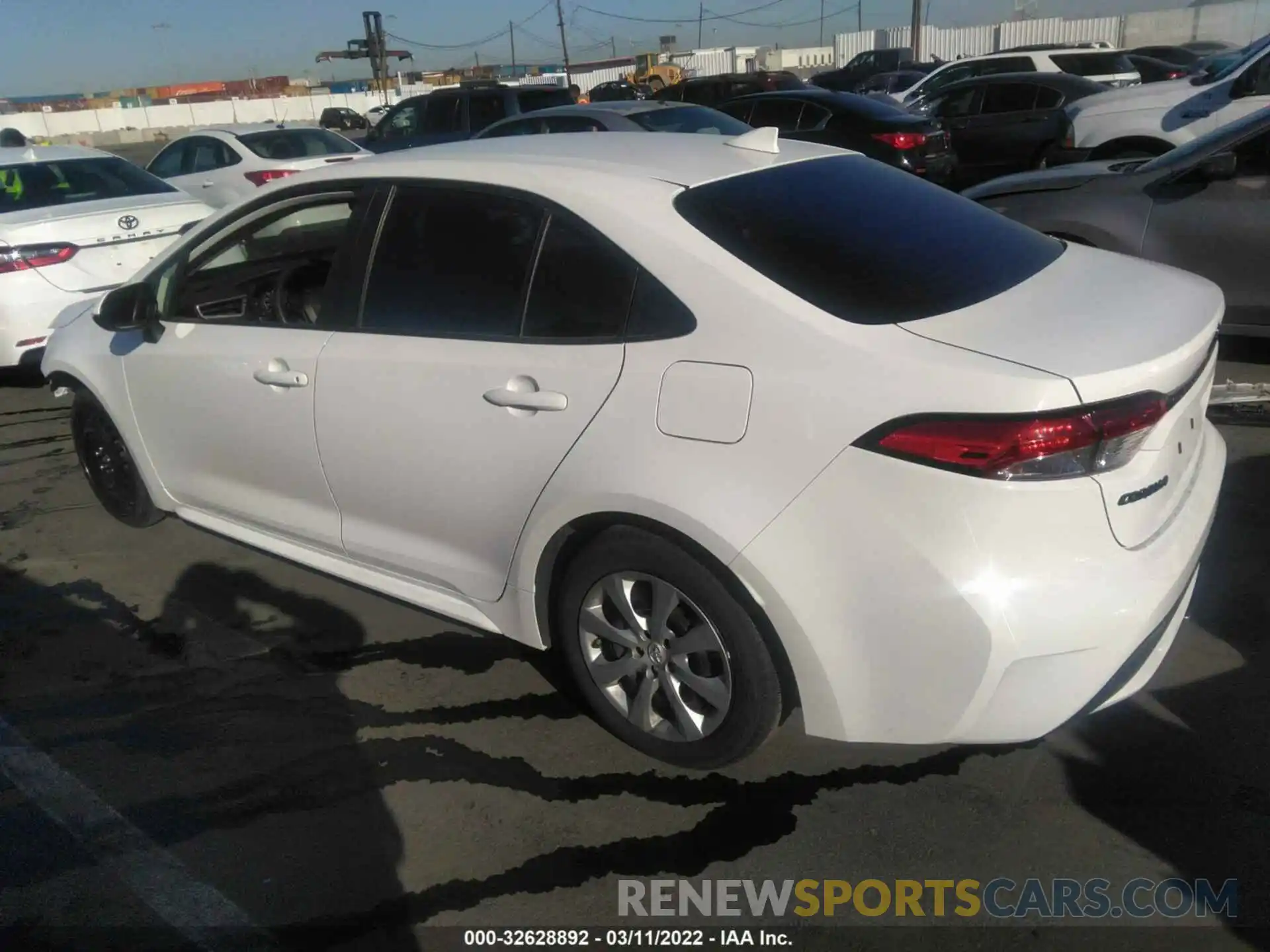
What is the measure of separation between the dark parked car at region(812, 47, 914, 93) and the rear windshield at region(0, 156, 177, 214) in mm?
23201

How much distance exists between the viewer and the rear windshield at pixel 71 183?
7.04 meters

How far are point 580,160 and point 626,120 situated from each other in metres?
8.14

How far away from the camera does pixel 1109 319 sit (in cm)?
254

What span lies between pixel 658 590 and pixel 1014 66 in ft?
60.9

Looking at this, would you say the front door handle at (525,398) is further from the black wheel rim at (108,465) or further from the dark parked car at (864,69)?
the dark parked car at (864,69)

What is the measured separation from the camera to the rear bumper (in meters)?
2.24

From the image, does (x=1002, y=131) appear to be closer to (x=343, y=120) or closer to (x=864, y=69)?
(x=864, y=69)

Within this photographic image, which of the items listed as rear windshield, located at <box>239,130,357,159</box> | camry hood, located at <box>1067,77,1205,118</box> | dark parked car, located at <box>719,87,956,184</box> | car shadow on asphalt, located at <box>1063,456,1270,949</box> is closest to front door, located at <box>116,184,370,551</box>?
car shadow on asphalt, located at <box>1063,456,1270,949</box>

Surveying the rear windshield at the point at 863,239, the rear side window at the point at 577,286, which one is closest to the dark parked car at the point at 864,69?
the rear windshield at the point at 863,239

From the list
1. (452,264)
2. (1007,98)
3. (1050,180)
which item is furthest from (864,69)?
(452,264)

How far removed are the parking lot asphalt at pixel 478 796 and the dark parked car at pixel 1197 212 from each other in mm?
2299

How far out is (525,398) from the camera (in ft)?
9.22

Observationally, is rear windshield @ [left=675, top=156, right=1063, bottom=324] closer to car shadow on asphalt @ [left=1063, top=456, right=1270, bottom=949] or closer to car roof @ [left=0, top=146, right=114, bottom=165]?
car shadow on asphalt @ [left=1063, top=456, right=1270, bottom=949]

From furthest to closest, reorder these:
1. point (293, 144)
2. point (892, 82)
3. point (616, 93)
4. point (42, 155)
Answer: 1. point (616, 93)
2. point (892, 82)
3. point (293, 144)
4. point (42, 155)
